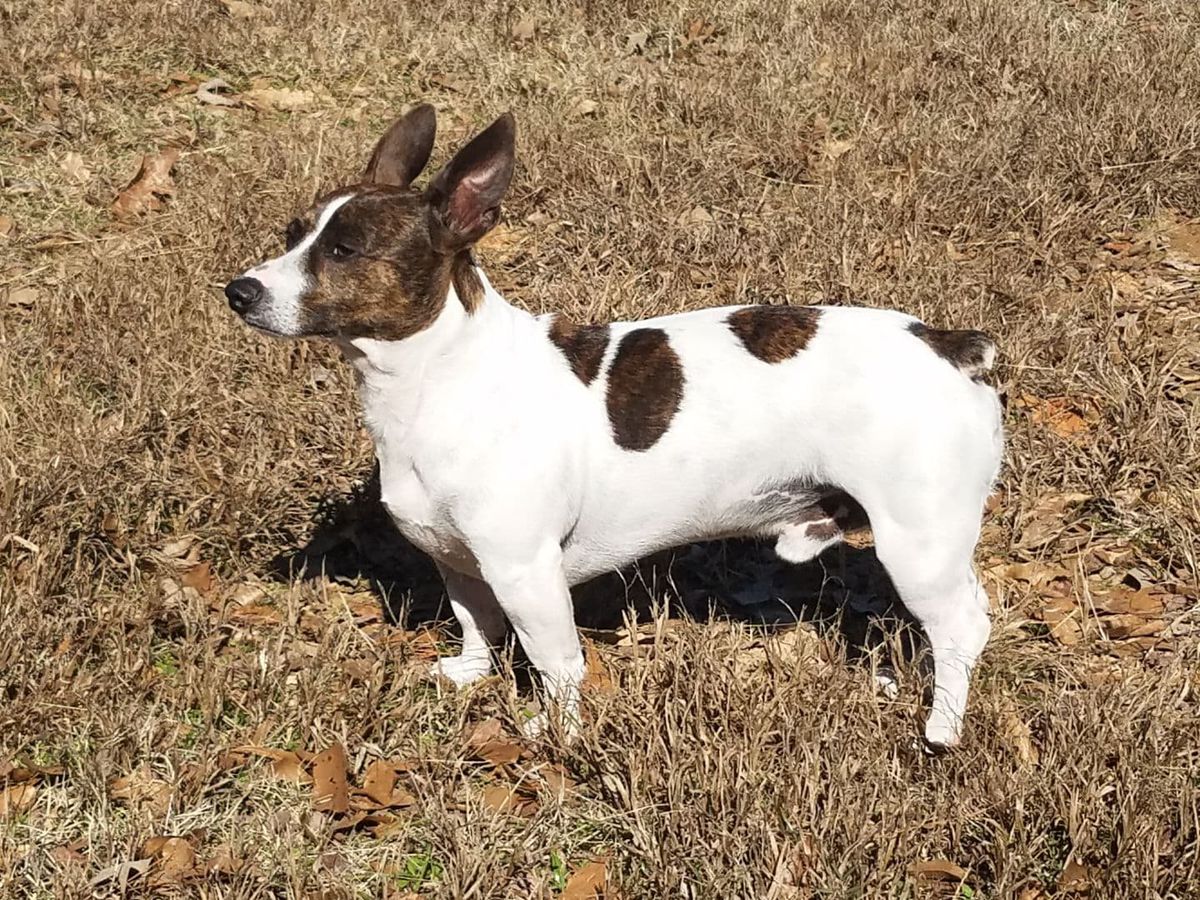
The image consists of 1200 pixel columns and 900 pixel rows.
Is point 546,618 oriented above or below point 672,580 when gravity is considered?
above

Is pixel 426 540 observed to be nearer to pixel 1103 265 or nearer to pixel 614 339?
pixel 614 339

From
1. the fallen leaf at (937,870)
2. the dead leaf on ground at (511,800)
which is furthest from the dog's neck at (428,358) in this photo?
the fallen leaf at (937,870)

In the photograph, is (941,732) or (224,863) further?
(941,732)

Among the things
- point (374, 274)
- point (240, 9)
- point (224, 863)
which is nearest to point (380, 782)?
point (224, 863)

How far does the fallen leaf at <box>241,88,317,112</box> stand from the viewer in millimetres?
8367

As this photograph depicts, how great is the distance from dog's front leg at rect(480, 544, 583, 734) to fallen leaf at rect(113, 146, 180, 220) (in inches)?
168

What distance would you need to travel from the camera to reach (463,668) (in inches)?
176

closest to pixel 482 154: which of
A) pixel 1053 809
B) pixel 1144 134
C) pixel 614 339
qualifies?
pixel 614 339

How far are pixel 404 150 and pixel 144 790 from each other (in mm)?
2047

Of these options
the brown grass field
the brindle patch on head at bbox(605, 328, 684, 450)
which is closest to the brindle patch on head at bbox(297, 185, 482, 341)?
the brindle patch on head at bbox(605, 328, 684, 450)

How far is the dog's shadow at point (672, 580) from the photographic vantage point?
4.87 m

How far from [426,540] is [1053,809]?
189 cm

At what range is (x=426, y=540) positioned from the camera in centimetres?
402

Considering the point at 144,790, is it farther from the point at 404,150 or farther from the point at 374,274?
the point at 404,150
